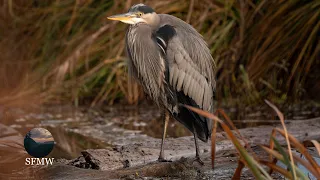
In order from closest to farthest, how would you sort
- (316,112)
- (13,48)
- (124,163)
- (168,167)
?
(168,167) → (124,163) → (316,112) → (13,48)

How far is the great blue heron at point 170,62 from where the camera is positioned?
485 centimetres

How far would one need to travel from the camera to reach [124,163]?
4.72 meters

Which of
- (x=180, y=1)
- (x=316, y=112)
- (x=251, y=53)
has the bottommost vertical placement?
(x=316, y=112)

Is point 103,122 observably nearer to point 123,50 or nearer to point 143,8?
point 123,50

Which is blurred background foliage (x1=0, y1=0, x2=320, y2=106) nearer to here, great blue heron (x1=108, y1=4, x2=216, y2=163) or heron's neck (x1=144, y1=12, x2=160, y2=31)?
great blue heron (x1=108, y1=4, x2=216, y2=163)

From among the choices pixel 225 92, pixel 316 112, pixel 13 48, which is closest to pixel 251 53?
pixel 225 92

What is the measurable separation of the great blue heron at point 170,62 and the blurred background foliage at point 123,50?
8.00ft

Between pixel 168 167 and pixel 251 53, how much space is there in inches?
148

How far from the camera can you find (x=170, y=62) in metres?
4.88

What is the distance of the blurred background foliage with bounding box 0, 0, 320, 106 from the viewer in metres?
7.60

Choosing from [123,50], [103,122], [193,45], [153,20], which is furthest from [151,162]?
[123,50]

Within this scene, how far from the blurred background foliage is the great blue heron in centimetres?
244

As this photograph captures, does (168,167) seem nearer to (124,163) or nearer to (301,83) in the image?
(124,163)

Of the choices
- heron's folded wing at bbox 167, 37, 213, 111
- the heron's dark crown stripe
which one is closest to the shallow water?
heron's folded wing at bbox 167, 37, 213, 111
